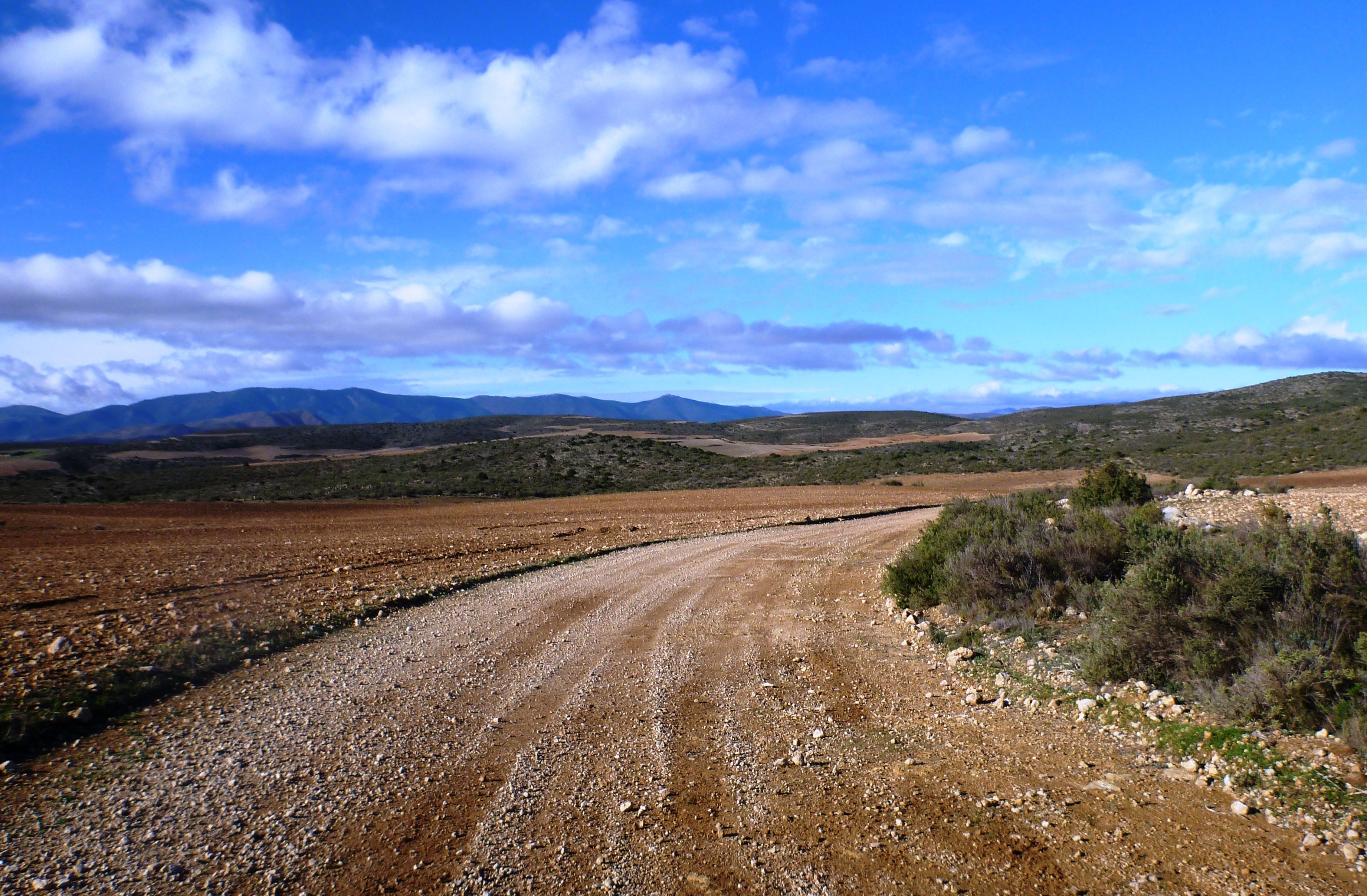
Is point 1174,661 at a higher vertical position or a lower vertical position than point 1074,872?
higher

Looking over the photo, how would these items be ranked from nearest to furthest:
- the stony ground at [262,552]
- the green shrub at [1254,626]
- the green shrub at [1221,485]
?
the green shrub at [1254,626] < the stony ground at [262,552] < the green shrub at [1221,485]

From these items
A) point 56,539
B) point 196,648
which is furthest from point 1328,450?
point 56,539

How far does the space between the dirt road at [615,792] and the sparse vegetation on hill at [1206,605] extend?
1036mm

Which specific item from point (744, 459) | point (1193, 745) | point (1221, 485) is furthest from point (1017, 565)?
point (744, 459)

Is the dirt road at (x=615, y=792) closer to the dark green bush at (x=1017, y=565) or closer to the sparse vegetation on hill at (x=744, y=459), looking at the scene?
the dark green bush at (x=1017, y=565)

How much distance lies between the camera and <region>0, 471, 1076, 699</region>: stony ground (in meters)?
9.09

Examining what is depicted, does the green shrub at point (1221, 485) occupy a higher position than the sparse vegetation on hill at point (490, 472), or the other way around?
the green shrub at point (1221, 485)

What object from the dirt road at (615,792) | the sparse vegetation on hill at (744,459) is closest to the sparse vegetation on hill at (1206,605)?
the dirt road at (615,792)

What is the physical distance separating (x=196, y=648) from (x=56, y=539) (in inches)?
621

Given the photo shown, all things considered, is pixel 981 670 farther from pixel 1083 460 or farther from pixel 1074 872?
pixel 1083 460

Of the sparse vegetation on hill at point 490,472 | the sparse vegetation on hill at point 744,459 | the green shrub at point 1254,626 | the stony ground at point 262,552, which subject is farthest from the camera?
the sparse vegetation on hill at point 490,472

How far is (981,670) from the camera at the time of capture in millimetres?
7594

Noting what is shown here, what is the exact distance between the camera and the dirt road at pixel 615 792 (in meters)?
4.06

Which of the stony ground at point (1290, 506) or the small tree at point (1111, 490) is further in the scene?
the small tree at point (1111, 490)
